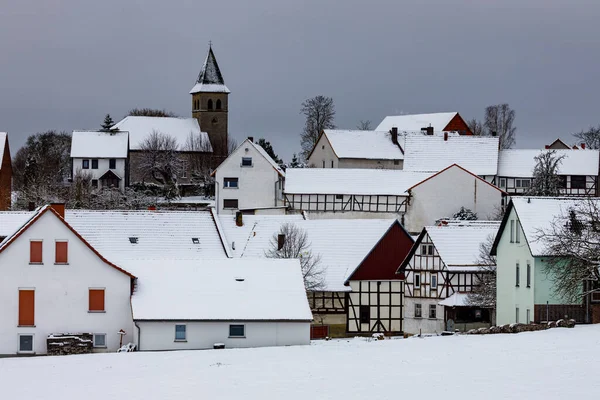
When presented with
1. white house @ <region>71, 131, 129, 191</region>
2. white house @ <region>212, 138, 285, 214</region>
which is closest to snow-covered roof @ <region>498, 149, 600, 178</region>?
white house @ <region>212, 138, 285, 214</region>

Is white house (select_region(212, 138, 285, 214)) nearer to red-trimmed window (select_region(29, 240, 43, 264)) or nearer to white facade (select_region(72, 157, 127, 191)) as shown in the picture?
white facade (select_region(72, 157, 127, 191))

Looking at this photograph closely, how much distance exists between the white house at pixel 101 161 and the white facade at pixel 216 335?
2258 inches

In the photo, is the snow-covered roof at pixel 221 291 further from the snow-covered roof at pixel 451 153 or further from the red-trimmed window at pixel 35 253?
the snow-covered roof at pixel 451 153

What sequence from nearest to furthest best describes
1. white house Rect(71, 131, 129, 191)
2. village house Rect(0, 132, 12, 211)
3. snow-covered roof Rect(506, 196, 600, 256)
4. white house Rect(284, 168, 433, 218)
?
snow-covered roof Rect(506, 196, 600, 256), village house Rect(0, 132, 12, 211), white house Rect(284, 168, 433, 218), white house Rect(71, 131, 129, 191)

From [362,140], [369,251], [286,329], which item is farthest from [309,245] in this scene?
[362,140]

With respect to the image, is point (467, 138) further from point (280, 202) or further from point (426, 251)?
point (426, 251)

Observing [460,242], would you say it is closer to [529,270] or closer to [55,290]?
[529,270]

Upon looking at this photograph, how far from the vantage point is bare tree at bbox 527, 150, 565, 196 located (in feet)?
297

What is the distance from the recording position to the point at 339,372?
3359 centimetres

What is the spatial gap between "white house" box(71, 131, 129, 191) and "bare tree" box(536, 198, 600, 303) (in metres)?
57.6

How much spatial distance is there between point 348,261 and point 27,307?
20087mm

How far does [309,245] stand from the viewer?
210 feet

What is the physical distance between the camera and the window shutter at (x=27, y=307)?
46.7 meters

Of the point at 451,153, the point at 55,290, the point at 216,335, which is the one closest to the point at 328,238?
the point at 216,335
